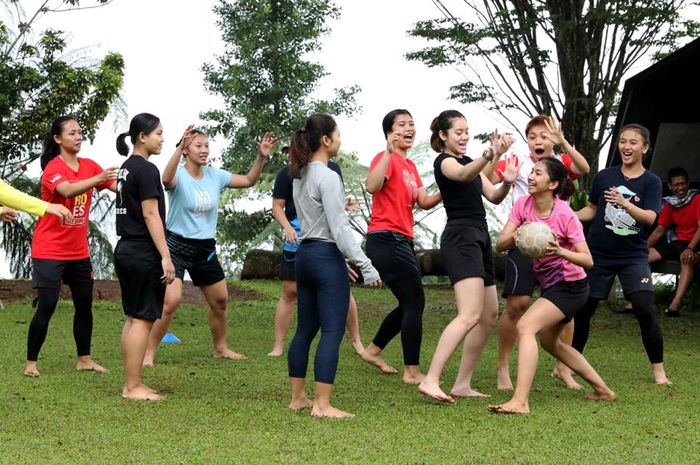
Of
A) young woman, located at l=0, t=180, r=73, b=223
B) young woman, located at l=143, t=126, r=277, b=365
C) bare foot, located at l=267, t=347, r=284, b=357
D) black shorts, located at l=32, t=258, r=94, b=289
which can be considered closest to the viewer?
young woman, located at l=0, t=180, r=73, b=223

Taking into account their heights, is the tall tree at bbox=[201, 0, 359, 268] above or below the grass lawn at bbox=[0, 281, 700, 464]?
above

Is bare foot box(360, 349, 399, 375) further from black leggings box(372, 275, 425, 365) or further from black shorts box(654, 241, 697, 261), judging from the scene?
black shorts box(654, 241, 697, 261)

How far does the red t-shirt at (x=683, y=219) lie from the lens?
14406 mm

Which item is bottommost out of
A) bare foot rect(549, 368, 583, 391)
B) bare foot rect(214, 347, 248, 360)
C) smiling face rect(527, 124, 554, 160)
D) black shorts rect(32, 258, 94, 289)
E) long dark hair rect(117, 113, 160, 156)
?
bare foot rect(214, 347, 248, 360)

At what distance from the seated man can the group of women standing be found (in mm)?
6290

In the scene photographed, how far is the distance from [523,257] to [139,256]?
2.70 meters

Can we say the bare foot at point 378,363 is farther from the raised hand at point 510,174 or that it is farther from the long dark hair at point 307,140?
the long dark hair at point 307,140

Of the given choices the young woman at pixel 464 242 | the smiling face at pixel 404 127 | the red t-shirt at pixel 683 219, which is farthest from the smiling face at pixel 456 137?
the red t-shirt at pixel 683 219

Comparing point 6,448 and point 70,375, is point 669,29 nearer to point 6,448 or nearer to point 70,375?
point 70,375

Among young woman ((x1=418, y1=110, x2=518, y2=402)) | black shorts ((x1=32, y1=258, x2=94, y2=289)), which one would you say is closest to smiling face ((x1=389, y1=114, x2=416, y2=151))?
young woman ((x1=418, y1=110, x2=518, y2=402))

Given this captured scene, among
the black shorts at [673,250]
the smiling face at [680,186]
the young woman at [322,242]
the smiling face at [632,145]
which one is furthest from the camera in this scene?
the black shorts at [673,250]

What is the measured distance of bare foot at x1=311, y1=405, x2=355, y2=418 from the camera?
6586 mm

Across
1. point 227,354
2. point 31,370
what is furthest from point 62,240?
point 227,354

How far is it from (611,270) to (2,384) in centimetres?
471
